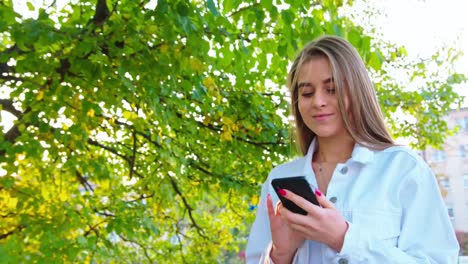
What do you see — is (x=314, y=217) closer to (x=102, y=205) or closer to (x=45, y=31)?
(x=45, y=31)

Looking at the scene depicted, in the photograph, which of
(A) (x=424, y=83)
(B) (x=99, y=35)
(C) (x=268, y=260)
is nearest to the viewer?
(C) (x=268, y=260)

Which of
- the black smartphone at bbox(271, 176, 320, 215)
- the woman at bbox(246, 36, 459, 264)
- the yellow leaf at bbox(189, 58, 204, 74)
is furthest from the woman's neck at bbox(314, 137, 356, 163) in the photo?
the yellow leaf at bbox(189, 58, 204, 74)

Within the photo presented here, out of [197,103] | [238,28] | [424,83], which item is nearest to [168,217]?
[197,103]

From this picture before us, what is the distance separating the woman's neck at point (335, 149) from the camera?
1.35m

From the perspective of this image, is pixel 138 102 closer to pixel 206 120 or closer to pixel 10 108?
pixel 206 120

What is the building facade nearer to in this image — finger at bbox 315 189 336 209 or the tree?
the tree

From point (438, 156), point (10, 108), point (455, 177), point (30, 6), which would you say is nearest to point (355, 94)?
point (30, 6)

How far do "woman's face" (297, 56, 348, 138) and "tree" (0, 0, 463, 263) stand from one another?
0.80 meters

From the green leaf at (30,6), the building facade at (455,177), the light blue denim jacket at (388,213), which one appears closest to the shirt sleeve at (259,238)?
the light blue denim jacket at (388,213)

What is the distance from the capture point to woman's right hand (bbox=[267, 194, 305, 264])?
126cm

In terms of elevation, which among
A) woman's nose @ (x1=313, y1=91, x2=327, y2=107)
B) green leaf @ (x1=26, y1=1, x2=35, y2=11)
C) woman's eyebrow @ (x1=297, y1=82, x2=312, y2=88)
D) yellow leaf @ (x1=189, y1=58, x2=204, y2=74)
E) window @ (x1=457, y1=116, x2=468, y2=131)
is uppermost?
green leaf @ (x1=26, y1=1, x2=35, y2=11)

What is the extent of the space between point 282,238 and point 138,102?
2.49 m

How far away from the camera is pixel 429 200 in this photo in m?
1.17

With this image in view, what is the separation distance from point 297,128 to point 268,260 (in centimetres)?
38
